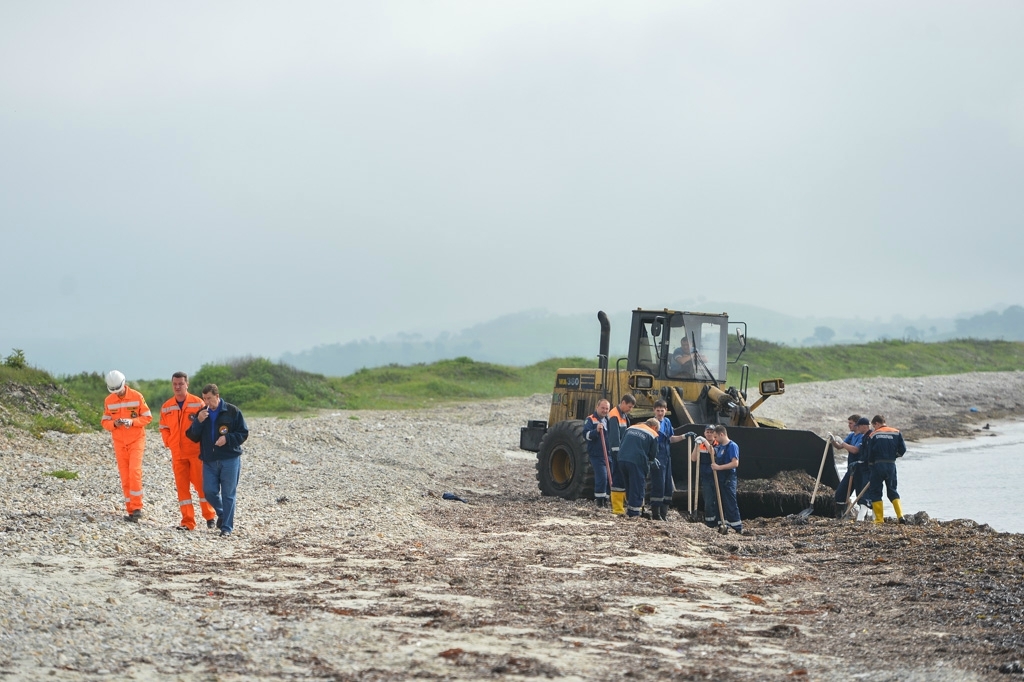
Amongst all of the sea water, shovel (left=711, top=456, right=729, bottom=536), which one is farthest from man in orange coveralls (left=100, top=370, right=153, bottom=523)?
the sea water

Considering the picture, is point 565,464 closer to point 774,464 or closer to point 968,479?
point 774,464

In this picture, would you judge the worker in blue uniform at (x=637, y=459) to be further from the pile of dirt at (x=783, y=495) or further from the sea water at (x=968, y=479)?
the sea water at (x=968, y=479)

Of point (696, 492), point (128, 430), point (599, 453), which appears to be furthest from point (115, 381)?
point (696, 492)

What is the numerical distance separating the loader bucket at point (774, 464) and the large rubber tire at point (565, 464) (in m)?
1.39

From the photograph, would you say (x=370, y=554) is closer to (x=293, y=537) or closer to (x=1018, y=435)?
(x=293, y=537)

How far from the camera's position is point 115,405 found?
1217 cm

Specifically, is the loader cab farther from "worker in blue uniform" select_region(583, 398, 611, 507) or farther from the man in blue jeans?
the man in blue jeans

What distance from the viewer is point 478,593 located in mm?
9383

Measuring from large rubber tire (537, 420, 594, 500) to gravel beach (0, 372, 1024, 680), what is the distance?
0.96ft

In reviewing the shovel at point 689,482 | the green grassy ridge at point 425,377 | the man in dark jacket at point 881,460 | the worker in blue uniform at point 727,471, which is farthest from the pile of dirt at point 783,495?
the green grassy ridge at point 425,377

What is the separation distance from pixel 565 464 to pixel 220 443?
259 inches

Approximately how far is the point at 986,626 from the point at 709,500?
18.6 feet

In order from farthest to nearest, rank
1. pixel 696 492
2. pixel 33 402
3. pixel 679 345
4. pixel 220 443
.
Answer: pixel 33 402, pixel 679 345, pixel 696 492, pixel 220 443

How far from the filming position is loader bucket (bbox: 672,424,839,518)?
1530 cm
